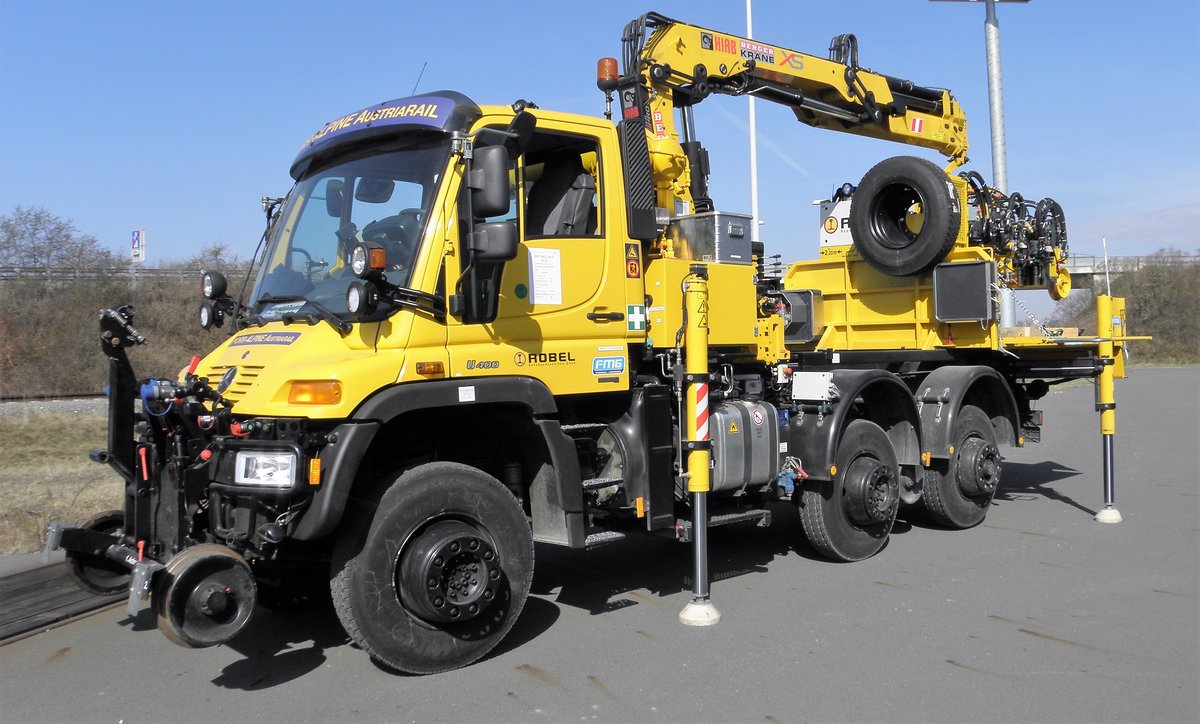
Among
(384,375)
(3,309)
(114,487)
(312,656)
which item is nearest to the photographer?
(384,375)

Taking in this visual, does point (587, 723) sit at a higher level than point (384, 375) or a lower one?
lower

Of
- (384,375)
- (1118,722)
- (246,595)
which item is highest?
(384,375)

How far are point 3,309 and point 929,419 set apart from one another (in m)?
20.9

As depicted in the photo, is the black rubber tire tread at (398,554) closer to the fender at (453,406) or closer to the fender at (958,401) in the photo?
the fender at (453,406)

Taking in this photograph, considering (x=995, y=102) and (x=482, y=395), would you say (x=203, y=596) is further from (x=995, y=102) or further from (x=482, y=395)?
(x=995, y=102)

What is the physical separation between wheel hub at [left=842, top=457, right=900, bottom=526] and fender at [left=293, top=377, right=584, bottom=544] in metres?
2.88

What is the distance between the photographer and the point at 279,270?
5840 mm

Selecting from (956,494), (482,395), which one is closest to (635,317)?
(482,395)

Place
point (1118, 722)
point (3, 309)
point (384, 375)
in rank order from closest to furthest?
1. point (1118, 722)
2. point (384, 375)
3. point (3, 309)

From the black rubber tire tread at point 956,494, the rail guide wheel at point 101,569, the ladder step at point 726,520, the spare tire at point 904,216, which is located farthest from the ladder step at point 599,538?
the spare tire at point 904,216

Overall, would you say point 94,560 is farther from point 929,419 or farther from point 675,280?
point 929,419

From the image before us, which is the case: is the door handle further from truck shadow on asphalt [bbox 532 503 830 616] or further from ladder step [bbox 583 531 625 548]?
truck shadow on asphalt [bbox 532 503 830 616]

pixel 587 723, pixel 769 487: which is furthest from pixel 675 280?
pixel 587 723

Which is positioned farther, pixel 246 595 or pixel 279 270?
pixel 279 270
